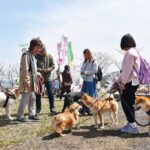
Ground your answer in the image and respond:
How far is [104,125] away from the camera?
311 inches

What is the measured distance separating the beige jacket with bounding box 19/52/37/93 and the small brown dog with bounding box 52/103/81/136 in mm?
1294

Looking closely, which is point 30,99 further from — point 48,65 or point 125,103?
point 125,103

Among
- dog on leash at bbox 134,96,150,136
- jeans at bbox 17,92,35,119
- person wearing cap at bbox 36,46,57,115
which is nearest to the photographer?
dog on leash at bbox 134,96,150,136

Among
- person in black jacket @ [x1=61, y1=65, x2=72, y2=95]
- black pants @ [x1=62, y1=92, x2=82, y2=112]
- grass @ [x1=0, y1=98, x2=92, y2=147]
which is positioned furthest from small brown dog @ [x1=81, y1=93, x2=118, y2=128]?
person in black jacket @ [x1=61, y1=65, x2=72, y2=95]

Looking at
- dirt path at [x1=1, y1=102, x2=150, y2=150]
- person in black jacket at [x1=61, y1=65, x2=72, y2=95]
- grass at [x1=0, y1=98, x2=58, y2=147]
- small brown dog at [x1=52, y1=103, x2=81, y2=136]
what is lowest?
dirt path at [x1=1, y1=102, x2=150, y2=150]

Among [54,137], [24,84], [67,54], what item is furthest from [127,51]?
[67,54]

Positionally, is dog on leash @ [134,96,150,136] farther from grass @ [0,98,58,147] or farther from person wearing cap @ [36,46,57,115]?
person wearing cap @ [36,46,57,115]

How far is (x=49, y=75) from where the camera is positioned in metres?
9.50

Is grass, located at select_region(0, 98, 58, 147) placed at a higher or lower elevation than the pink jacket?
lower

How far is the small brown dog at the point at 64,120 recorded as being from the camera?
260 inches

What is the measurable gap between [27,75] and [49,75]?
1.60m

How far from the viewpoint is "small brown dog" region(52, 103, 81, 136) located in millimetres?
6593

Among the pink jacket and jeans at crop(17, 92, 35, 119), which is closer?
the pink jacket

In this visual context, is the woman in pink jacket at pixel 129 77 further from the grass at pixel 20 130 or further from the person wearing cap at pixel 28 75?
the person wearing cap at pixel 28 75
